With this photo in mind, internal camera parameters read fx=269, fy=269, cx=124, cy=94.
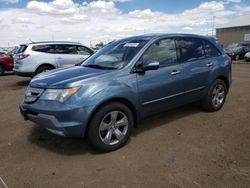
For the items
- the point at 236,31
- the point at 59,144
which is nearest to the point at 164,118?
the point at 59,144

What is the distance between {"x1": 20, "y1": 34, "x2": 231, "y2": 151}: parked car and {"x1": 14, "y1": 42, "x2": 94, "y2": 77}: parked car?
233 inches

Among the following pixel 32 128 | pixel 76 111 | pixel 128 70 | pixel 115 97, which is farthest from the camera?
pixel 32 128

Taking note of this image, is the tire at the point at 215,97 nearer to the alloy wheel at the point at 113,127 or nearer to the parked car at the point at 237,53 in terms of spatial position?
the alloy wheel at the point at 113,127

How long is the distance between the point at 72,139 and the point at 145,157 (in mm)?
1404

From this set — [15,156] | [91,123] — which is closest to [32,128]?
[15,156]

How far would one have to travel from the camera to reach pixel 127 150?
415cm

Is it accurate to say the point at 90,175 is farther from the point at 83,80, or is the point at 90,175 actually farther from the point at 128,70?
the point at 128,70

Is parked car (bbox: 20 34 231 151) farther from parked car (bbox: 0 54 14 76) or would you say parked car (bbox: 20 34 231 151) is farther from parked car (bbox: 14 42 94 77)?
parked car (bbox: 0 54 14 76)

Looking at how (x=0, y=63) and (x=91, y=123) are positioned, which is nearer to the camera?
(x=91, y=123)

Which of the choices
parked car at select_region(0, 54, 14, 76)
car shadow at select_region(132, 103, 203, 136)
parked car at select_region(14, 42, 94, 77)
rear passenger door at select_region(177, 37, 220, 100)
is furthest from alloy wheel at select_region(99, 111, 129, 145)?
parked car at select_region(0, 54, 14, 76)

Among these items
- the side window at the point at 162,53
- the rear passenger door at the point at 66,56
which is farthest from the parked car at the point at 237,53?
the side window at the point at 162,53

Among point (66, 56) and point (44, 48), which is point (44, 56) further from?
point (66, 56)

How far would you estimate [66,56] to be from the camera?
11.0 metres

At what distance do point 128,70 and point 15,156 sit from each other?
2.17m
